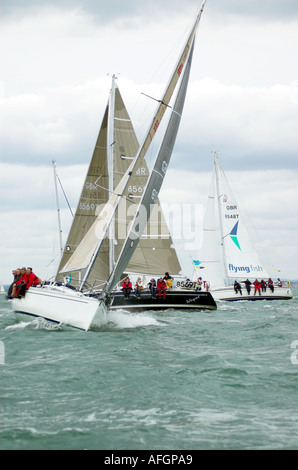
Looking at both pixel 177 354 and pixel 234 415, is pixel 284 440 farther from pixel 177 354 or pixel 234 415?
pixel 177 354

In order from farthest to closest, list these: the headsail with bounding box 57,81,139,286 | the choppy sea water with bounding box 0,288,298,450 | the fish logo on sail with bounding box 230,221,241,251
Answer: the fish logo on sail with bounding box 230,221,241,251
the headsail with bounding box 57,81,139,286
the choppy sea water with bounding box 0,288,298,450

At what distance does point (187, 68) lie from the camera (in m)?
21.8

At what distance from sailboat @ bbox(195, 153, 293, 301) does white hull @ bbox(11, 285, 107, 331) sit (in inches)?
1084

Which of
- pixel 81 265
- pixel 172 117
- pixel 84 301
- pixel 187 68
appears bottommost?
pixel 84 301

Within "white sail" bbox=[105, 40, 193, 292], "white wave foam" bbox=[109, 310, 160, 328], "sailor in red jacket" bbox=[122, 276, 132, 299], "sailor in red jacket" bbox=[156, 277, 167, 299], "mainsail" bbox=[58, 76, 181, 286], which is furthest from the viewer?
"mainsail" bbox=[58, 76, 181, 286]

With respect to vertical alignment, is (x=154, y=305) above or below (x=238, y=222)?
below

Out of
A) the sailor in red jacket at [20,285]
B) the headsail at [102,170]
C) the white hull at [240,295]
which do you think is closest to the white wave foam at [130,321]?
the sailor in red jacket at [20,285]

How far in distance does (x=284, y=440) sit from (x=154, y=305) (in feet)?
71.0

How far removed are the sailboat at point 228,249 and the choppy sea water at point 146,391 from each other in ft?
95.3

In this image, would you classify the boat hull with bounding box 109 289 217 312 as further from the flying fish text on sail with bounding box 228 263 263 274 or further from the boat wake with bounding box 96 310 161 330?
the flying fish text on sail with bounding box 228 263 263 274

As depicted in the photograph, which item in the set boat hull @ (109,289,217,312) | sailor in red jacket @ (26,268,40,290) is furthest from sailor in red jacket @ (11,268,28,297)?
boat hull @ (109,289,217,312)

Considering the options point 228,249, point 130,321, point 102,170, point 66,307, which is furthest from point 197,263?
point 66,307

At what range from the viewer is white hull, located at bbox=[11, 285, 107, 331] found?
18.1 m

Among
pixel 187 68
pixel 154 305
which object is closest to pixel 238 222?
pixel 154 305
